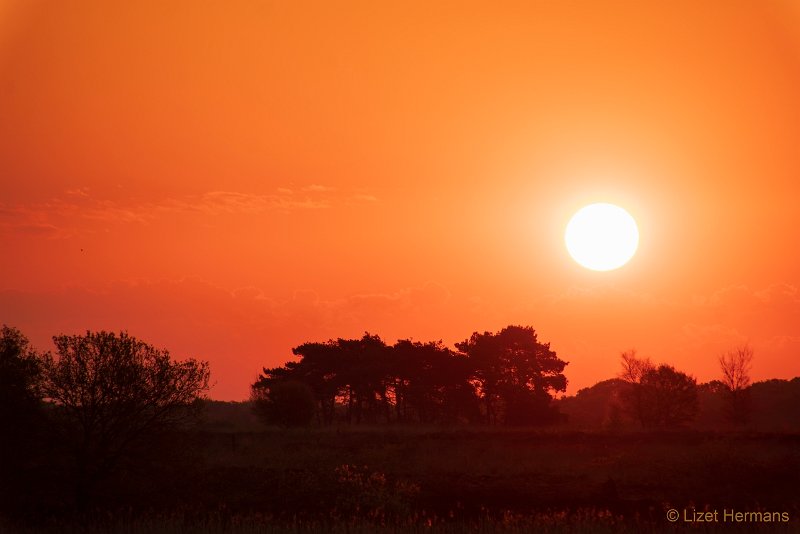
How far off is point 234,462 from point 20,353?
1857cm

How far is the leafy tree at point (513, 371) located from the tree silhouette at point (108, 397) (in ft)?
178

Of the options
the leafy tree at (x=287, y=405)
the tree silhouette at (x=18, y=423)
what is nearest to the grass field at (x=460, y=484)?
the tree silhouette at (x=18, y=423)

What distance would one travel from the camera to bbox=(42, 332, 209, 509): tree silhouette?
30297mm

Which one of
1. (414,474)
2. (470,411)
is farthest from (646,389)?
(414,474)

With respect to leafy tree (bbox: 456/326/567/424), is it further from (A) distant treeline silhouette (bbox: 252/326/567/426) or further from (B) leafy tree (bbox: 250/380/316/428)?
(B) leafy tree (bbox: 250/380/316/428)

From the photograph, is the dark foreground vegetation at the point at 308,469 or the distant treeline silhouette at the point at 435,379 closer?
the dark foreground vegetation at the point at 308,469

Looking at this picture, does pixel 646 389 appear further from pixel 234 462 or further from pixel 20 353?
pixel 20 353

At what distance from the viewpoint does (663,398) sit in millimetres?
77438

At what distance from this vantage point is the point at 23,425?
29641 mm

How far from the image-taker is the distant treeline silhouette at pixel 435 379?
84.9m

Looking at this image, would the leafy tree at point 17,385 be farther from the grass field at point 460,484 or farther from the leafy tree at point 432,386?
the leafy tree at point 432,386

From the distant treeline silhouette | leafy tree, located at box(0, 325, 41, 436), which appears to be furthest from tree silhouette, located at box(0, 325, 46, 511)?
the distant treeline silhouette

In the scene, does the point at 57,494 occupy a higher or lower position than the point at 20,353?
lower

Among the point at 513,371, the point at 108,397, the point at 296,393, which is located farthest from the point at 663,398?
the point at 108,397
